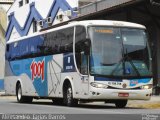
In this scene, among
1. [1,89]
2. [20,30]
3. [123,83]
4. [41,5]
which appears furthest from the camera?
[1,89]

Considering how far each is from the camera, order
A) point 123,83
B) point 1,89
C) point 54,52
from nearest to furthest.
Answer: point 123,83
point 54,52
point 1,89

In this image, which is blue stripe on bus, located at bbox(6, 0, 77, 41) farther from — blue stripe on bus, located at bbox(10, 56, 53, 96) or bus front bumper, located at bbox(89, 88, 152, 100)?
bus front bumper, located at bbox(89, 88, 152, 100)

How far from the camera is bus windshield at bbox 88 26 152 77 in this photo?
21.7 metres

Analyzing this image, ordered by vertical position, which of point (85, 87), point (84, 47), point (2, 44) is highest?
point (2, 44)

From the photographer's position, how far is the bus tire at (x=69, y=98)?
23234 mm

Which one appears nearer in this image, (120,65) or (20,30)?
(120,65)

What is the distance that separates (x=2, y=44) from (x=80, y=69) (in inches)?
1853

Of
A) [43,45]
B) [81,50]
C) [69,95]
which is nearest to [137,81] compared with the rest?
[81,50]

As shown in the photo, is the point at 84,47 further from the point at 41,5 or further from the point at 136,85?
the point at 41,5

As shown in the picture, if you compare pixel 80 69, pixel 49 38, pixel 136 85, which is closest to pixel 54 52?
pixel 49 38

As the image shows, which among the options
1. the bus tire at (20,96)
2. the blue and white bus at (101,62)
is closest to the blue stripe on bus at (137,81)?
the blue and white bus at (101,62)

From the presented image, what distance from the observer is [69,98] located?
23516mm

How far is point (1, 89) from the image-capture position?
212ft

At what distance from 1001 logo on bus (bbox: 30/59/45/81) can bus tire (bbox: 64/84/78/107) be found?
2.90m
